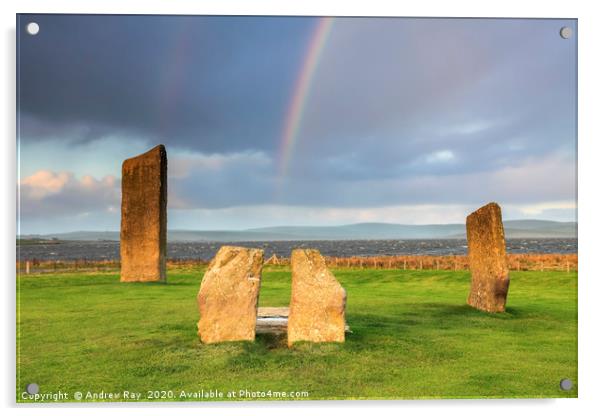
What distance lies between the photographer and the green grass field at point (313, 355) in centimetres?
822

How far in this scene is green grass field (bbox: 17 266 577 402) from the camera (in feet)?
27.0

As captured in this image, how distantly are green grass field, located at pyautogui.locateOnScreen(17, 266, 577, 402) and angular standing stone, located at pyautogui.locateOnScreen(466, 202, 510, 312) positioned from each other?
0.42 meters

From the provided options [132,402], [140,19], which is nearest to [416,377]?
[132,402]

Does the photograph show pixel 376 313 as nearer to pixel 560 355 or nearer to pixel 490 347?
pixel 490 347

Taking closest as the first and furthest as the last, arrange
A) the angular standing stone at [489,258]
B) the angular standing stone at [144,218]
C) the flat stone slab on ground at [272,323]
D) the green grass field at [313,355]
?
the green grass field at [313,355], the flat stone slab on ground at [272,323], the angular standing stone at [489,258], the angular standing stone at [144,218]

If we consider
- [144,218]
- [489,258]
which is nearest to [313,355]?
[489,258]

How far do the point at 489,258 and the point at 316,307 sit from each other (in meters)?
5.71

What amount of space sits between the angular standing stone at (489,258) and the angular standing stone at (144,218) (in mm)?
9837

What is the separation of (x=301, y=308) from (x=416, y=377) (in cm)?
204

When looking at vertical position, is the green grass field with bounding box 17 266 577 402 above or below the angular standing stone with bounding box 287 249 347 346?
below

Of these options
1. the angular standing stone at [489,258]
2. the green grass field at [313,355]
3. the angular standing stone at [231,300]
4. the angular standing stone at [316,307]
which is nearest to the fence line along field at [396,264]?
the angular standing stone at [489,258]

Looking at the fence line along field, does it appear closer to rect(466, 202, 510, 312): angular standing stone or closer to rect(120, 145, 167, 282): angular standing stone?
rect(120, 145, 167, 282): angular standing stone

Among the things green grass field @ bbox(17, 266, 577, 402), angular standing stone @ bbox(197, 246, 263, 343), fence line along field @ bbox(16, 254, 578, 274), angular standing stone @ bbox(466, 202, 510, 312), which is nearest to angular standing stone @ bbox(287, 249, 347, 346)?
green grass field @ bbox(17, 266, 577, 402)

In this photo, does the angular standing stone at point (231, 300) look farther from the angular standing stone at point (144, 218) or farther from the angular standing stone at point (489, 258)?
the angular standing stone at point (144, 218)
